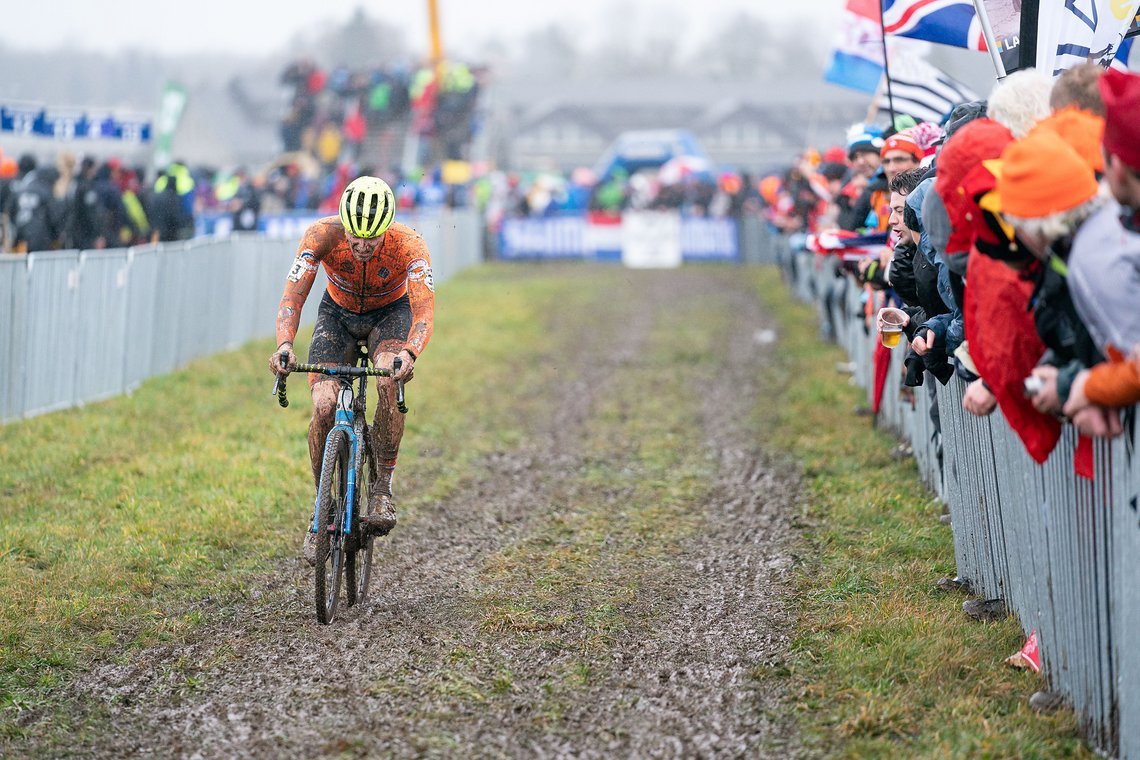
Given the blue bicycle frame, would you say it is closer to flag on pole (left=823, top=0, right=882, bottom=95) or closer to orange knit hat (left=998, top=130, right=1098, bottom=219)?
orange knit hat (left=998, top=130, right=1098, bottom=219)

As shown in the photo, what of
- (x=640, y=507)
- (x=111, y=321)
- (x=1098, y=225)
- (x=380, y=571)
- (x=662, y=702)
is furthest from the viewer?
(x=111, y=321)

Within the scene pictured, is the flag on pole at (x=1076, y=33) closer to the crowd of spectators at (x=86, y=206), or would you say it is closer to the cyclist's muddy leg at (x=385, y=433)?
the cyclist's muddy leg at (x=385, y=433)

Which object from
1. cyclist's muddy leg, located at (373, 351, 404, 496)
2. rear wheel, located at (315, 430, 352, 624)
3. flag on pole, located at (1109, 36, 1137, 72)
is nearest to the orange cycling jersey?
cyclist's muddy leg, located at (373, 351, 404, 496)

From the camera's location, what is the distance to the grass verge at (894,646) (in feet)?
16.0

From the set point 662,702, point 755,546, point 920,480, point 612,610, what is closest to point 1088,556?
point 662,702

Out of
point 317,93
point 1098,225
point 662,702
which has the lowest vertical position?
point 662,702

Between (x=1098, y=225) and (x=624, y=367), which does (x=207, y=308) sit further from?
(x=1098, y=225)

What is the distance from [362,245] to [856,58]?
9.28m

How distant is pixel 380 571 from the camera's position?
306 inches

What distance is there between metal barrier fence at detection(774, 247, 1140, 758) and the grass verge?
18 cm

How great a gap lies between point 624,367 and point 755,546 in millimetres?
8606

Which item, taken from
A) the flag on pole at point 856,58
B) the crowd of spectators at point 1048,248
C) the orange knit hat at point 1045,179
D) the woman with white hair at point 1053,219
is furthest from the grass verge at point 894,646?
the flag on pole at point 856,58

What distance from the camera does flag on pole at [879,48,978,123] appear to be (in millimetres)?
11945

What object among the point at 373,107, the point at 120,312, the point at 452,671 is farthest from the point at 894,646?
the point at 373,107
